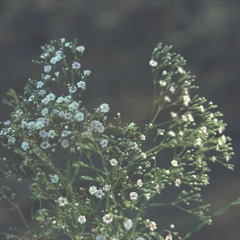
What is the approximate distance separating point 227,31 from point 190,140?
0.66 m

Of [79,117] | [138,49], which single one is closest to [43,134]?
[79,117]

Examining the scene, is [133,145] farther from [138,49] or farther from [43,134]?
[138,49]

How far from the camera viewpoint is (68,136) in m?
0.72

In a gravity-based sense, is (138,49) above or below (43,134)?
above

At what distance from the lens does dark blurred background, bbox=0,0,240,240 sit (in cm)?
121

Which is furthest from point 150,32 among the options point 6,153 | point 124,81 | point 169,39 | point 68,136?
point 68,136

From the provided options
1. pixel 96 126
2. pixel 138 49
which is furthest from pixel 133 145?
pixel 138 49

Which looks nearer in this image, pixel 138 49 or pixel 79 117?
pixel 79 117

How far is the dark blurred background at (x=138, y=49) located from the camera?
47.5 inches

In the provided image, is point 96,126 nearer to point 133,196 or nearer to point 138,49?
point 133,196

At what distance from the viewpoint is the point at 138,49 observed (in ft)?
4.25

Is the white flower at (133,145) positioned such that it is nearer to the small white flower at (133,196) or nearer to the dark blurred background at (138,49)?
the small white flower at (133,196)

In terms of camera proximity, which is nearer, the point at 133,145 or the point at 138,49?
the point at 133,145

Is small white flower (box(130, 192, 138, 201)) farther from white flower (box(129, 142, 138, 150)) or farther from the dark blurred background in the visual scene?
the dark blurred background
